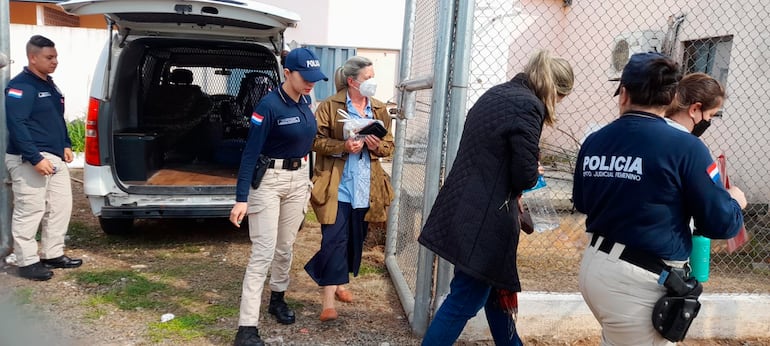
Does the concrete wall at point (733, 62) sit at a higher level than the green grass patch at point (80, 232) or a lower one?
higher

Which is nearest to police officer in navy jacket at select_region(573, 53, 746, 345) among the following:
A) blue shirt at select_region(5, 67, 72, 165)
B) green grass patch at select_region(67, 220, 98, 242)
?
blue shirt at select_region(5, 67, 72, 165)

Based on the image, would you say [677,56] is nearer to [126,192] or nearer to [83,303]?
[126,192]

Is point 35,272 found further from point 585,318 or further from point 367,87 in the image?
point 585,318

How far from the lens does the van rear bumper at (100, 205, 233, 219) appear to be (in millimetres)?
4875

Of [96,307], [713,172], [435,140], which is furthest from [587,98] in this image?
[96,307]

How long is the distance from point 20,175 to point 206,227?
2.11 m

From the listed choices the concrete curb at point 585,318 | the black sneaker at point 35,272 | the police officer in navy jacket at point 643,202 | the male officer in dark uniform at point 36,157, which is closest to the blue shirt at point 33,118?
the male officer in dark uniform at point 36,157

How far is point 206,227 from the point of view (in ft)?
20.3

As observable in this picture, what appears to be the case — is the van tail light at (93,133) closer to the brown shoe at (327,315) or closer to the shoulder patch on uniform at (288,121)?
the shoulder patch on uniform at (288,121)

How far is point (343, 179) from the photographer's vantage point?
376 cm

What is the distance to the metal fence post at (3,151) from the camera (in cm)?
454

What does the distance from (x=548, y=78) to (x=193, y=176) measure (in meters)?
4.53

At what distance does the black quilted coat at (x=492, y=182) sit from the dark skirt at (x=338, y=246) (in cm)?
110

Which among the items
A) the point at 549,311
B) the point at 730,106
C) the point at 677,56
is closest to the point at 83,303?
the point at 549,311
